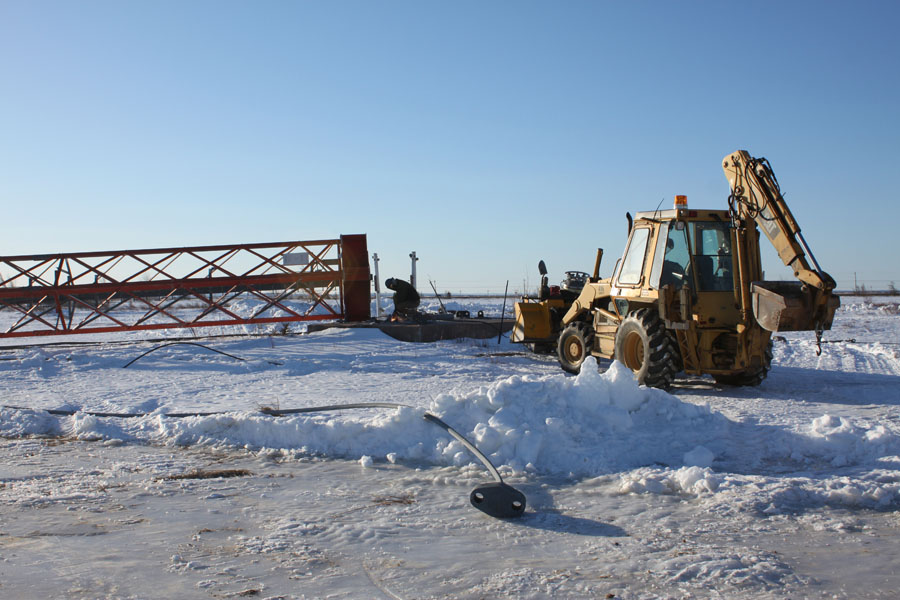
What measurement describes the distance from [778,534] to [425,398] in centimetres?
553

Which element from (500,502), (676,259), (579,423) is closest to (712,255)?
(676,259)

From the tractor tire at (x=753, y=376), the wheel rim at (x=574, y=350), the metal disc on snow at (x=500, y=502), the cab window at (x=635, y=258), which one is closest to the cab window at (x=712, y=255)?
the cab window at (x=635, y=258)

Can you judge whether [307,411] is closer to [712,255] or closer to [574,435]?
[574,435]

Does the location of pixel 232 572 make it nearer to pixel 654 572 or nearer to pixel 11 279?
pixel 654 572

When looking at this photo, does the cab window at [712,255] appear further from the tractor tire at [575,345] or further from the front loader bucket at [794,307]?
the tractor tire at [575,345]

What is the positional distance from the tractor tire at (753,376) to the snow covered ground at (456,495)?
0.42 m

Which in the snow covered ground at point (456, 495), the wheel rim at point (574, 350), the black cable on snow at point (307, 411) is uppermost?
the wheel rim at point (574, 350)

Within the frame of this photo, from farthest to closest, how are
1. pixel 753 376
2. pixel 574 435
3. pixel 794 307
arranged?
pixel 753 376 < pixel 794 307 < pixel 574 435

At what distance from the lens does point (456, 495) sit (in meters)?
5.79

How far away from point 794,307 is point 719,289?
1.40m

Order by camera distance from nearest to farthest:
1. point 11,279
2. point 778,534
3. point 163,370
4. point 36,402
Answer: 1. point 778,534
2. point 36,402
3. point 163,370
4. point 11,279

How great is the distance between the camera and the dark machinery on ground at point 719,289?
30.7ft

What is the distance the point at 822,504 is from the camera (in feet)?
17.7

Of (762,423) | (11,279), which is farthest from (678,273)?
(11,279)
